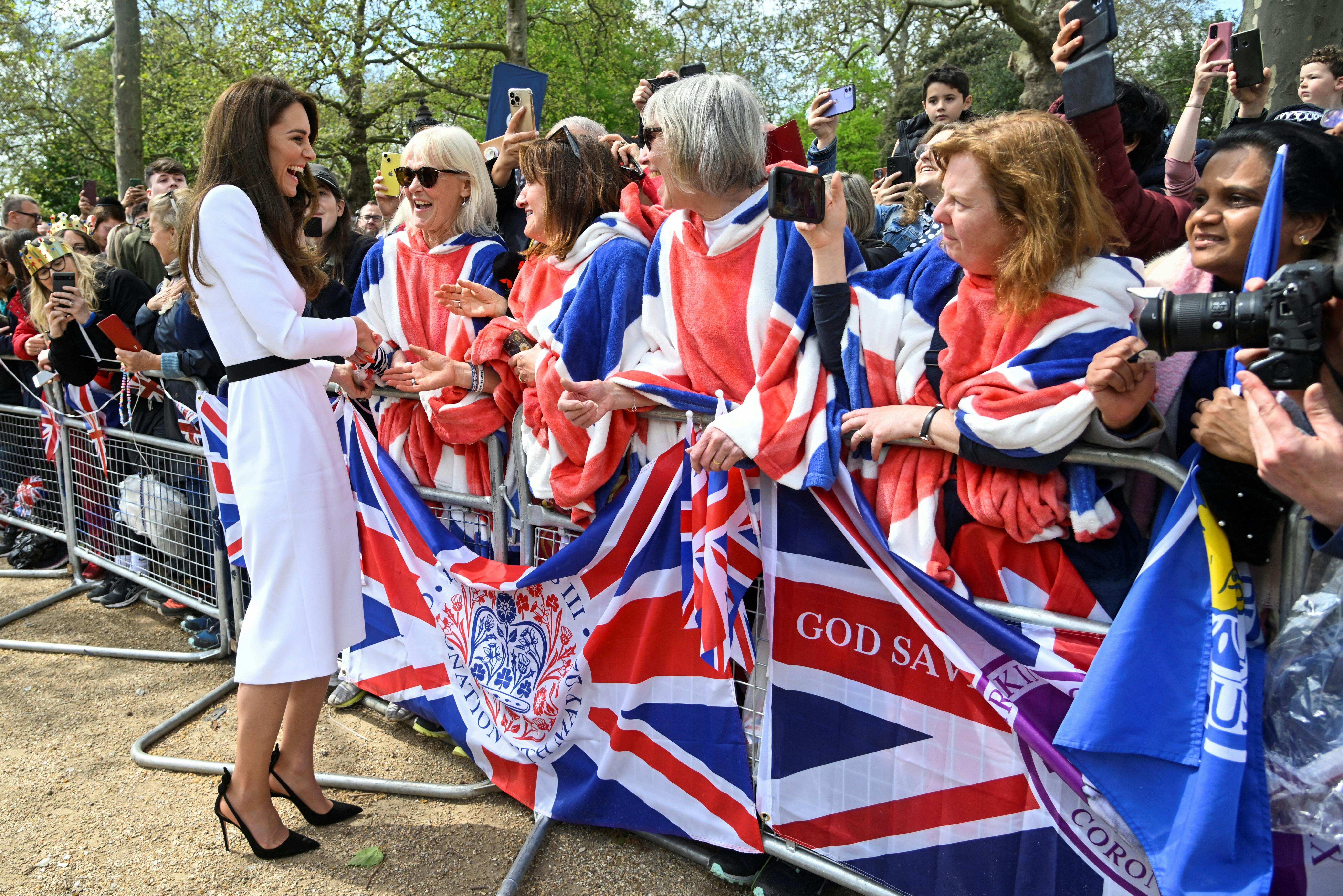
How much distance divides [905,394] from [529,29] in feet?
69.8

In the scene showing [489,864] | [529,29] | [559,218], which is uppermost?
[529,29]

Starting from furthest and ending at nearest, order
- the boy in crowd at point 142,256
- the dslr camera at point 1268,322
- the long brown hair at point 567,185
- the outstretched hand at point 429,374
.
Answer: the boy in crowd at point 142,256 → the outstretched hand at point 429,374 → the long brown hair at point 567,185 → the dslr camera at point 1268,322

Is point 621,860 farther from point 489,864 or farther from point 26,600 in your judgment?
point 26,600

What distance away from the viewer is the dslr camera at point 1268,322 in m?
1.53

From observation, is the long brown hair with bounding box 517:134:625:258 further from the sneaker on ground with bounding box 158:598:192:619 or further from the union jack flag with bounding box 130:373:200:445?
the sneaker on ground with bounding box 158:598:192:619

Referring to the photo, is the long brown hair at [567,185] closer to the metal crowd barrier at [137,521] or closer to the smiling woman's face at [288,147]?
the smiling woman's face at [288,147]

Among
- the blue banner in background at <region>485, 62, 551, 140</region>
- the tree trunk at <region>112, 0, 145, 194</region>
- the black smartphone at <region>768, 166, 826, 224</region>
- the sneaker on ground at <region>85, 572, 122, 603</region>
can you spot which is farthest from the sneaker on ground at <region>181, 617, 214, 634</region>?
the tree trunk at <region>112, 0, 145, 194</region>

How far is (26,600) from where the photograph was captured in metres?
Result: 5.34

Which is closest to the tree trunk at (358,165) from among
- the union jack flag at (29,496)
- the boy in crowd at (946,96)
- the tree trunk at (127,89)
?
the tree trunk at (127,89)

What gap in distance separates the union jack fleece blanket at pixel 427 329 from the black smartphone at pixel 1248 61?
276 centimetres

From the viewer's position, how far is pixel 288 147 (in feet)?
9.61

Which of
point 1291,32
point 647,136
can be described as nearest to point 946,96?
point 647,136

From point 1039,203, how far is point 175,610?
15.6 ft

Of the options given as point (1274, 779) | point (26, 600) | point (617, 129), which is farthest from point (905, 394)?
point (617, 129)
